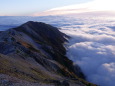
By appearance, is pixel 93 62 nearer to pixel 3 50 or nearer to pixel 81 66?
pixel 81 66

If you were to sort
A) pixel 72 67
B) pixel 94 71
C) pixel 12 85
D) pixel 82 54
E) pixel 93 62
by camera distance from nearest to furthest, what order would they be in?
pixel 12 85 → pixel 72 67 → pixel 94 71 → pixel 93 62 → pixel 82 54

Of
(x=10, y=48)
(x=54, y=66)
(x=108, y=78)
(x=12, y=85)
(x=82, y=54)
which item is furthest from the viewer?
(x=82, y=54)

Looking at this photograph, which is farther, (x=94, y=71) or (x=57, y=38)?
(x=57, y=38)

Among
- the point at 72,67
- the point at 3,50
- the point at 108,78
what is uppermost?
the point at 3,50

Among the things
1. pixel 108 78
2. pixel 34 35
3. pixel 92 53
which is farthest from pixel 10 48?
pixel 92 53

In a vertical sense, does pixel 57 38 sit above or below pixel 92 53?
above

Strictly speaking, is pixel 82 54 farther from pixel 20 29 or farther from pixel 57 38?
pixel 20 29
